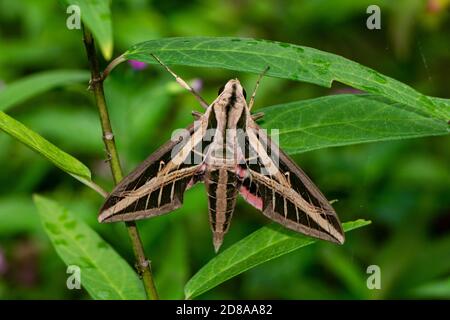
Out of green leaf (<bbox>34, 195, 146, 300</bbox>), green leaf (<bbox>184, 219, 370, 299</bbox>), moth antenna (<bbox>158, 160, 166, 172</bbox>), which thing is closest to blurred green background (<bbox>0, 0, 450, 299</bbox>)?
green leaf (<bbox>34, 195, 146, 300</bbox>)

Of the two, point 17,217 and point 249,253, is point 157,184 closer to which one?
point 249,253

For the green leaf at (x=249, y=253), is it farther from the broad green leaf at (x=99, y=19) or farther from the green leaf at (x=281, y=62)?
the broad green leaf at (x=99, y=19)

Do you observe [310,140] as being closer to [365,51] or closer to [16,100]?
[16,100]

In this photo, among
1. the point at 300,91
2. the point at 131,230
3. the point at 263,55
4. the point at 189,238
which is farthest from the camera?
the point at 300,91
